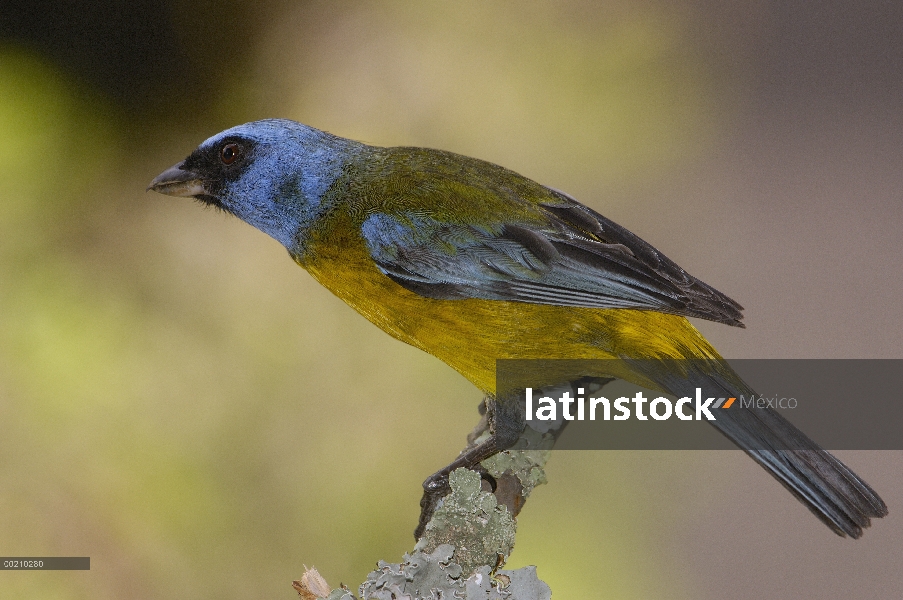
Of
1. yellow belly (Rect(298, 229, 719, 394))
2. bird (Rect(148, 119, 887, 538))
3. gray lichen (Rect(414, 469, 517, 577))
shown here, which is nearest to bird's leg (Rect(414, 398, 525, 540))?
bird (Rect(148, 119, 887, 538))

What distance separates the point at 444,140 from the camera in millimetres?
3717

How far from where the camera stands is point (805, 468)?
222 cm

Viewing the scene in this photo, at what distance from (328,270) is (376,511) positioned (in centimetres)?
132

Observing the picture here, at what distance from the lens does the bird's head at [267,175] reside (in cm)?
240

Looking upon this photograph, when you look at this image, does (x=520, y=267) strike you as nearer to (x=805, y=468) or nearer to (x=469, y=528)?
(x=469, y=528)

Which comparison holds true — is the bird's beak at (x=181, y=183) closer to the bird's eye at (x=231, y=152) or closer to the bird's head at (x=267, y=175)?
the bird's head at (x=267, y=175)

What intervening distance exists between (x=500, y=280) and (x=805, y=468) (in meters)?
0.88

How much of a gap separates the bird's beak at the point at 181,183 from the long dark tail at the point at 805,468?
1.51 metres

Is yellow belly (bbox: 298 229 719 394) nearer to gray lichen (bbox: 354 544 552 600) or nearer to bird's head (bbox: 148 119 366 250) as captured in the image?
bird's head (bbox: 148 119 366 250)

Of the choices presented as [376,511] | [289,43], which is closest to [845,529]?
[376,511]

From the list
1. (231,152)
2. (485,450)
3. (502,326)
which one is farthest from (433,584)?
(231,152)

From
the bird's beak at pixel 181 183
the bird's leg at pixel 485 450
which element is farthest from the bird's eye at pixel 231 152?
the bird's leg at pixel 485 450

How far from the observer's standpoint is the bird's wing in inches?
87.3

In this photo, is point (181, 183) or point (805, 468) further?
point (181, 183)
